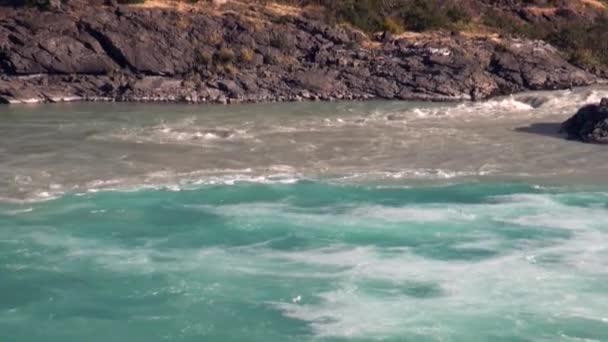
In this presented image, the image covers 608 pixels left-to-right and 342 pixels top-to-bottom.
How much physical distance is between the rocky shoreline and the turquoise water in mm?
11009

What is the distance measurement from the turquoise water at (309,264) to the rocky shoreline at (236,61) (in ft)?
36.1

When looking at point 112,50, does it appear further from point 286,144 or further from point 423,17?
point 423,17

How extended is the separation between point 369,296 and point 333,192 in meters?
5.43

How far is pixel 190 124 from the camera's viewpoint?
25.9 m

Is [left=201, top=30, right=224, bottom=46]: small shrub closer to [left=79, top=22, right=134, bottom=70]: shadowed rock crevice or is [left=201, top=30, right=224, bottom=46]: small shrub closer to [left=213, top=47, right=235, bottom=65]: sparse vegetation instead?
[left=213, top=47, right=235, bottom=65]: sparse vegetation

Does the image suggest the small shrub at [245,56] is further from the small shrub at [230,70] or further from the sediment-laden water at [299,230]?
the sediment-laden water at [299,230]

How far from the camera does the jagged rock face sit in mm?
23391

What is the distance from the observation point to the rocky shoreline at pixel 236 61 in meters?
29.9

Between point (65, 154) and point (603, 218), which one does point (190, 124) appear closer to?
point (65, 154)

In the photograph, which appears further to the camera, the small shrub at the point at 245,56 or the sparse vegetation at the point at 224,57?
the small shrub at the point at 245,56

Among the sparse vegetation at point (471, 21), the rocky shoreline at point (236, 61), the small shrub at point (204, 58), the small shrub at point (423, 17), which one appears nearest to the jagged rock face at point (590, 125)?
the rocky shoreline at point (236, 61)

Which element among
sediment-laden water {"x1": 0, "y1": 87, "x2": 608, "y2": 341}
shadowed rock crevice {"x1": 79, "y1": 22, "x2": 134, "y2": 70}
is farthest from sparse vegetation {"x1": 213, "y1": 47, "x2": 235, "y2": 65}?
sediment-laden water {"x1": 0, "y1": 87, "x2": 608, "y2": 341}

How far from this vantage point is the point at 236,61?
103ft

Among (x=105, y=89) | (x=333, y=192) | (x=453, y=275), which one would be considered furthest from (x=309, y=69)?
(x=453, y=275)
